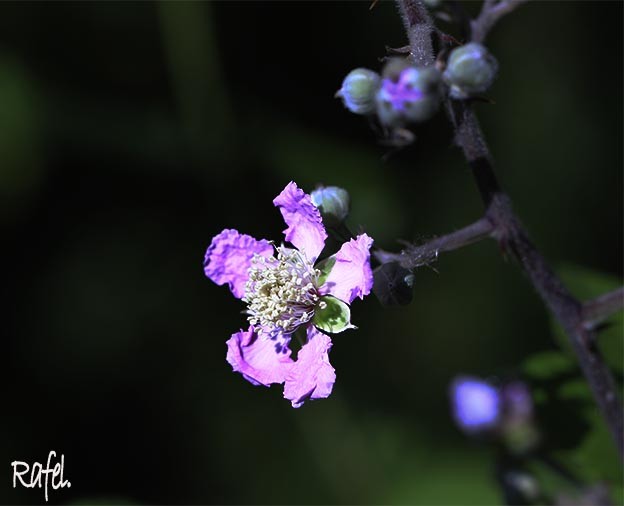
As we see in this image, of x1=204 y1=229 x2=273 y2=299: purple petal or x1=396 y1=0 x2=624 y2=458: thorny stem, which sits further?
x1=204 y1=229 x2=273 y2=299: purple petal

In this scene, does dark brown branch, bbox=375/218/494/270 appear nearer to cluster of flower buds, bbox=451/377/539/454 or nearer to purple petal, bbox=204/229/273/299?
purple petal, bbox=204/229/273/299

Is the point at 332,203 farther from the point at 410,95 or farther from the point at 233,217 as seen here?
the point at 233,217

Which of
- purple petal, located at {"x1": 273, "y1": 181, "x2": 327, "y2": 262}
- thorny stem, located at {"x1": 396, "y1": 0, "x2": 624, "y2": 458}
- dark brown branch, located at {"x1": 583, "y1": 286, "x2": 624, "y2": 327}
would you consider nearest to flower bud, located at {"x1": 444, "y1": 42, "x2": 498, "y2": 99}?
thorny stem, located at {"x1": 396, "y1": 0, "x2": 624, "y2": 458}

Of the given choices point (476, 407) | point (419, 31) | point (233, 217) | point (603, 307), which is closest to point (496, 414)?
point (476, 407)

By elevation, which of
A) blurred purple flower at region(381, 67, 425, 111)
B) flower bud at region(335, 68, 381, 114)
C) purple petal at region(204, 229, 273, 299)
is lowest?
purple petal at region(204, 229, 273, 299)

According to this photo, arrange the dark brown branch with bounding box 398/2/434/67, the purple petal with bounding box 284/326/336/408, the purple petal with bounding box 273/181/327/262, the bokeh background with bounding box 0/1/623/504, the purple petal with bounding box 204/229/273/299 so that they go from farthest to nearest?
the bokeh background with bounding box 0/1/623/504, the purple petal with bounding box 204/229/273/299, the purple petal with bounding box 273/181/327/262, the purple petal with bounding box 284/326/336/408, the dark brown branch with bounding box 398/2/434/67

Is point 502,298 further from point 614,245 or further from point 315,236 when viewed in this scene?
point 315,236

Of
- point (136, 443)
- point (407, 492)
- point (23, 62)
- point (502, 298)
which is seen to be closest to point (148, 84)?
point (23, 62)
